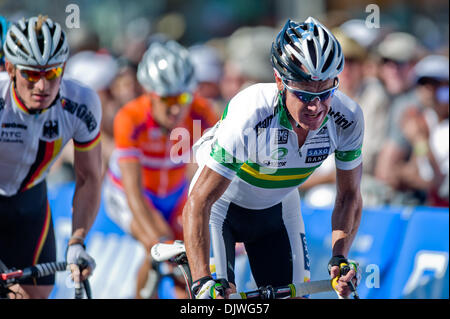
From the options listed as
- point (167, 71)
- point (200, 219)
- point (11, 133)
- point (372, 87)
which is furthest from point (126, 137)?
point (200, 219)

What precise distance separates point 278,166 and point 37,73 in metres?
1.70

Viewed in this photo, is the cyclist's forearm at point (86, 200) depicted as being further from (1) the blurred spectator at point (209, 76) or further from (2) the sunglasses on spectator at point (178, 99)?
(1) the blurred spectator at point (209, 76)

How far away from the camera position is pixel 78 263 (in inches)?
197

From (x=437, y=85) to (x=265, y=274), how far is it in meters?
4.34

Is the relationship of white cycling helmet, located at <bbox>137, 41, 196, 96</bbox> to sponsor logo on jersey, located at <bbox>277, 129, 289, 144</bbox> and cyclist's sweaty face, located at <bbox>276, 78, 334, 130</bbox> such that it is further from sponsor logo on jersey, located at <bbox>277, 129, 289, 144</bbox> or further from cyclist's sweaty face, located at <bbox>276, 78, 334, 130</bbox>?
cyclist's sweaty face, located at <bbox>276, 78, 334, 130</bbox>

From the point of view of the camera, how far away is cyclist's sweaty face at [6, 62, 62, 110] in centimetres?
507

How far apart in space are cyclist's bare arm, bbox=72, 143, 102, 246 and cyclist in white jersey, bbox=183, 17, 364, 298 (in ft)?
3.21

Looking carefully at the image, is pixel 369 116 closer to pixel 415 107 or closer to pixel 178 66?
pixel 415 107

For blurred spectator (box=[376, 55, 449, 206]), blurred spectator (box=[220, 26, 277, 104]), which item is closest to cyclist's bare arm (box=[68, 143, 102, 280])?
blurred spectator (box=[376, 55, 449, 206])

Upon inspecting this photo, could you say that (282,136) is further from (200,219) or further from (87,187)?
(87,187)

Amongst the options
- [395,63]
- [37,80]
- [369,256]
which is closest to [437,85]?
[395,63]

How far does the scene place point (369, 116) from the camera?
358 inches
